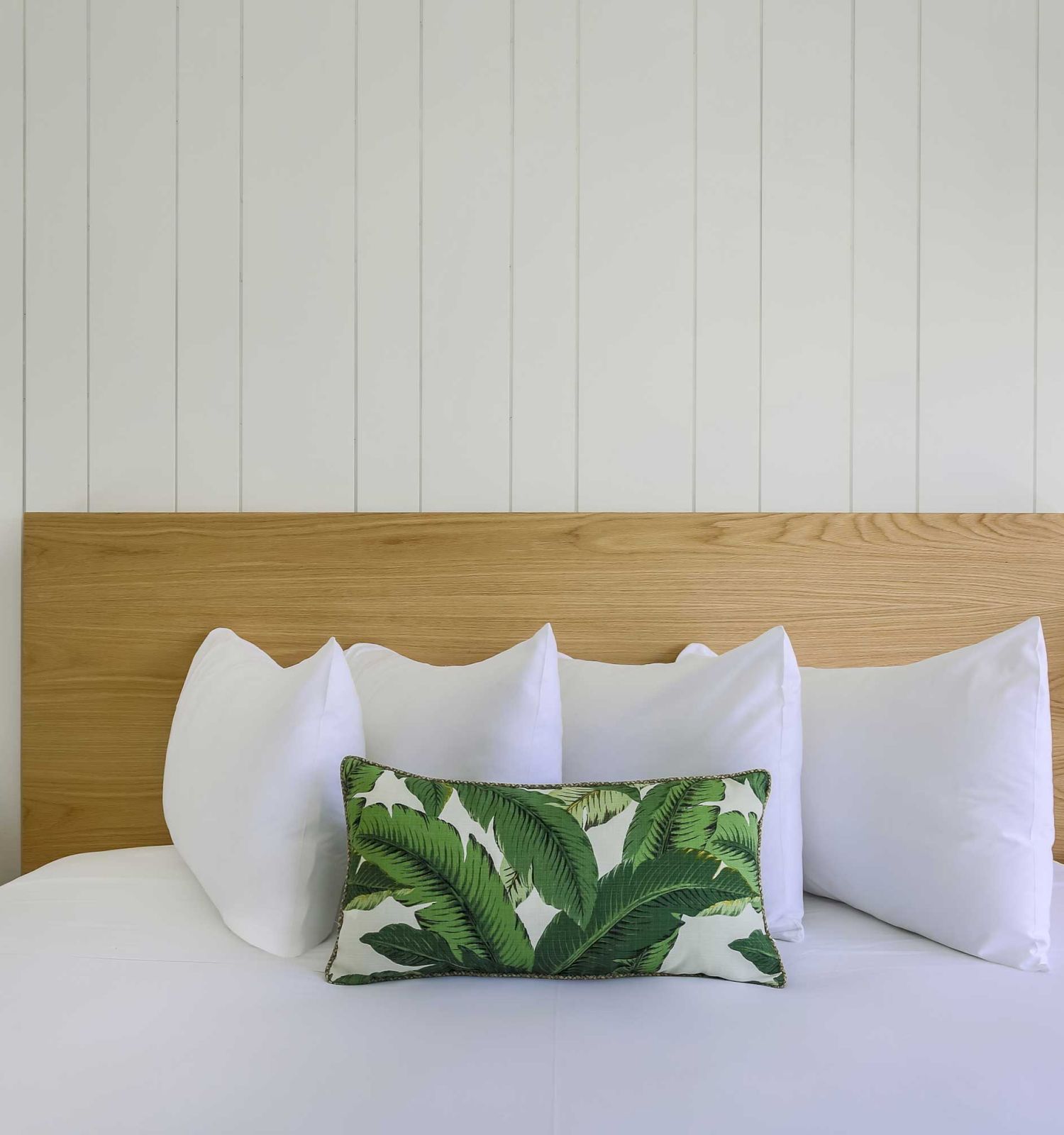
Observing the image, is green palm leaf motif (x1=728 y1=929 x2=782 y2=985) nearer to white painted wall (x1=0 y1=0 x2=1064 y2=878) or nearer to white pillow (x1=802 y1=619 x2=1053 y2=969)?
white pillow (x1=802 y1=619 x2=1053 y2=969)

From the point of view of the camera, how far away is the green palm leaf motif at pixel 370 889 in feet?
3.31

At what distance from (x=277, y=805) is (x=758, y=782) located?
627mm

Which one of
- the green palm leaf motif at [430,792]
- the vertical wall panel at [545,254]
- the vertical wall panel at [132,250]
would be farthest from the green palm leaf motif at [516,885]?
the vertical wall panel at [132,250]

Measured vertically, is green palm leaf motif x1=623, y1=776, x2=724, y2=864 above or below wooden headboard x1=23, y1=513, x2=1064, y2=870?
below

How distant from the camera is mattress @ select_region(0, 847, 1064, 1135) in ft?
2.51

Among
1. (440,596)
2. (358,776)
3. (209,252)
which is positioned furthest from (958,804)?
(209,252)

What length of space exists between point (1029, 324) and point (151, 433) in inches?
65.0

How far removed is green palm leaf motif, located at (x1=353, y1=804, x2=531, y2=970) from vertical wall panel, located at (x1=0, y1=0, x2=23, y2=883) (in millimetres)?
1021

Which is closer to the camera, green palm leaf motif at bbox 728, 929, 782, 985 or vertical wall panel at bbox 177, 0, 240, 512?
green palm leaf motif at bbox 728, 929, 782, 985

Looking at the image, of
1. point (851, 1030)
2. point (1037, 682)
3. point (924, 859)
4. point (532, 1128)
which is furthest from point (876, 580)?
point (532, 1128)

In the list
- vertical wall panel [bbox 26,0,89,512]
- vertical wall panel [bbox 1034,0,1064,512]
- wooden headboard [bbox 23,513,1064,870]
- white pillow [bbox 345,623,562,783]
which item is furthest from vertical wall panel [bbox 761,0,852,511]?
vertical wall panel [bbox 26,0,89,512]

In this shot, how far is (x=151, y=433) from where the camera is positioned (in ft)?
5.40

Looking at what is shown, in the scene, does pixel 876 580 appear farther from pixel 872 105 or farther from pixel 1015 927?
pixel 872 105

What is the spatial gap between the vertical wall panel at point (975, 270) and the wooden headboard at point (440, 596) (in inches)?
5.2
